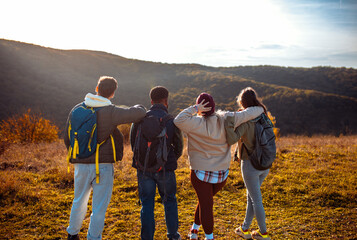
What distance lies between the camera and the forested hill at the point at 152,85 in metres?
32.4

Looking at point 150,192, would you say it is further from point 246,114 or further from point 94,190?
point 246,114

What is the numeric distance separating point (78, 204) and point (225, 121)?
2055 mm

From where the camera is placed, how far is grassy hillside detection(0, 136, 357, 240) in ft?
13.3

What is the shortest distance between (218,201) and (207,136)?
9.90 feet

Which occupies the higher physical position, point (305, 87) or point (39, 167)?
point (305, 87)

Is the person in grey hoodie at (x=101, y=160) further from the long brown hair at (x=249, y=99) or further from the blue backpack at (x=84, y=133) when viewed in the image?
the long brown hair at (x=249, y=99)

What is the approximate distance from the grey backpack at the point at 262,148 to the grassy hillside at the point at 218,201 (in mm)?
1488

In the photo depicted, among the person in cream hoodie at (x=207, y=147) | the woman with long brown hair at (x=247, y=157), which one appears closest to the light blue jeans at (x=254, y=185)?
the woman with long brown hair at (x=247, y=157)

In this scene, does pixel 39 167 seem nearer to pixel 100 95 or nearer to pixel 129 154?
pixel 129 154

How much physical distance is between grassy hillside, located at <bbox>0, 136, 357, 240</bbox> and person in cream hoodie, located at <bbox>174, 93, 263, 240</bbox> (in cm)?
130

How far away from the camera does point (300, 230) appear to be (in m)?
4.06

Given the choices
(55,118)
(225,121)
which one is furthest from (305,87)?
(225,121)

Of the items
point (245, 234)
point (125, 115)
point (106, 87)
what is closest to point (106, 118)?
point (125, 115)

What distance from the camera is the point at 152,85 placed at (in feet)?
158
